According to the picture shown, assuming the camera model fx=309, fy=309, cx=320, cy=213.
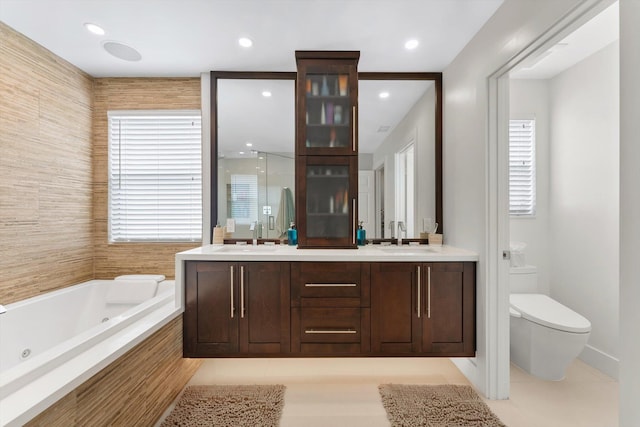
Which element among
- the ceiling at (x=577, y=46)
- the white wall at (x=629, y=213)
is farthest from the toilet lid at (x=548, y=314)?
the ceiling at (x=577, y=46)

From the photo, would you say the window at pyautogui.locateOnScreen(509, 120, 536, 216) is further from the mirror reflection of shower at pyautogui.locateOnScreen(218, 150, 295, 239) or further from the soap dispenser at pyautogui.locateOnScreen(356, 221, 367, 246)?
the mirror reflection of shower at pyautogui.locateOnScreen(218, 150, 295, 239)

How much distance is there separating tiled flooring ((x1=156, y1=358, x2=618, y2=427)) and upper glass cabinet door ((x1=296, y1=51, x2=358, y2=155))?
1.69 meters

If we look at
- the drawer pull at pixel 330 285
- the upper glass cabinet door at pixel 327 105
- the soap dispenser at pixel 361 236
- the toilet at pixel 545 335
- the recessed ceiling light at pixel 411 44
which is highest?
the recessed ceiling light at pixel 411 44

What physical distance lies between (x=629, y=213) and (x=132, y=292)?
10.3 feet

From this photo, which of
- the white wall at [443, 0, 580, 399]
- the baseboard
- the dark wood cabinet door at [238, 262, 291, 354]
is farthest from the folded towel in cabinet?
the baseboard

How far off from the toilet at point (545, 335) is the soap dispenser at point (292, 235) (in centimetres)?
174

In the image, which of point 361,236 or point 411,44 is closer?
point 411,44

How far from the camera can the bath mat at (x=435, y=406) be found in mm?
1777

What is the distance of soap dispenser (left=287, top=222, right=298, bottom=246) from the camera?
8.66 ft

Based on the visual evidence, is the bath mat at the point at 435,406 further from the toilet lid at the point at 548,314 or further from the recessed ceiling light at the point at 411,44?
the recessed ceiling light at the point at 411,44

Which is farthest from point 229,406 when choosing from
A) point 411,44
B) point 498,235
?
point 411,44

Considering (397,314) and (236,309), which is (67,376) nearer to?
(236,309)

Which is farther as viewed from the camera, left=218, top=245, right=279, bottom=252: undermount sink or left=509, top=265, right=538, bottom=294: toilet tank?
left=509, top=265, right=538, bottom=294: toilet tank

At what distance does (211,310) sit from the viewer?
2.10m
